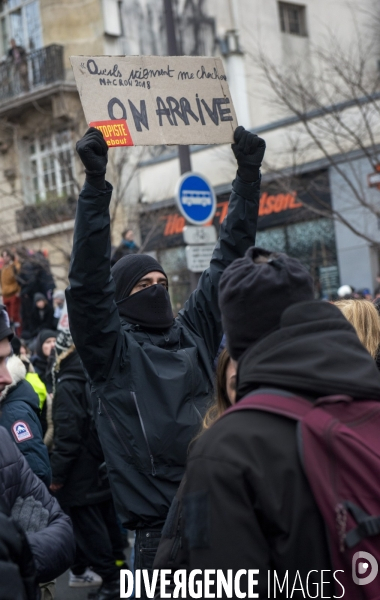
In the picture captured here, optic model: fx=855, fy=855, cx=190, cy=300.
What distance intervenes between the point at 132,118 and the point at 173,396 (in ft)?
3.89

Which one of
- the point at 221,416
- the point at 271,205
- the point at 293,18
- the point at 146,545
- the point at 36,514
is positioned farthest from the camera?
the point at 293,18

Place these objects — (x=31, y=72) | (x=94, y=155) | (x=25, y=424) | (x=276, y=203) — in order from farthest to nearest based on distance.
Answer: (x=31, y=72) < (x=276, y=203) < (x=25, y=424) < (x=94, y=155)

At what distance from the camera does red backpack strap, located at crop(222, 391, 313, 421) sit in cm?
179

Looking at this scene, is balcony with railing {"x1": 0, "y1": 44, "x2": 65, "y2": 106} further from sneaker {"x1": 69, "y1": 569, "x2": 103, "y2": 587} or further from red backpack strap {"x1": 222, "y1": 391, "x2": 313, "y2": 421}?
red backpack strap {"x1": 222, "y1": 391, "x2": 313, "y2": 421}

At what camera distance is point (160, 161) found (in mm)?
20000

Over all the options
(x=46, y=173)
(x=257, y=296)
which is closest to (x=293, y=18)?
(x=46, y=173)

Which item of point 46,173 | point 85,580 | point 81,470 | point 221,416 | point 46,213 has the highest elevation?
point 46,173

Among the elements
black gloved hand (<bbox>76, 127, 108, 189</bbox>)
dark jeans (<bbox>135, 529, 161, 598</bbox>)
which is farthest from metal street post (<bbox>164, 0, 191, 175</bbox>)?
dark jeans (<bbox>135, 529, 161, 598</bbox>)

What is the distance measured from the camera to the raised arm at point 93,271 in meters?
3.13

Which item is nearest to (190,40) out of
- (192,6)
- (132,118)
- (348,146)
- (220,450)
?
(192,6)

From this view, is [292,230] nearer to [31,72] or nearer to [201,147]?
[201,147]

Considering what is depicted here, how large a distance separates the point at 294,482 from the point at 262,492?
0.07m

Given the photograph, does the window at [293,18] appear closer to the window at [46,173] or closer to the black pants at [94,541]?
the window at [46,173]

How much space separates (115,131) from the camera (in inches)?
136
